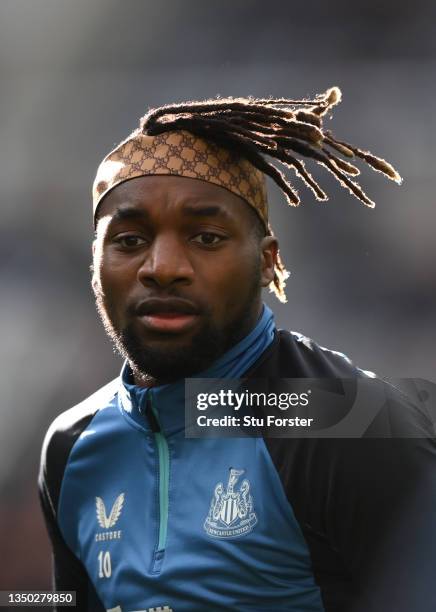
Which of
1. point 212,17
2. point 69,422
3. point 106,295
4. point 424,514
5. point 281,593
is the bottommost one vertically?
point 281,593

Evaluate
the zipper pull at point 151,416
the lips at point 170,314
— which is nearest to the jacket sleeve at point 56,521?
the zipper pull at point 151,416

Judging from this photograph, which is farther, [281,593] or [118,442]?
[118,442]

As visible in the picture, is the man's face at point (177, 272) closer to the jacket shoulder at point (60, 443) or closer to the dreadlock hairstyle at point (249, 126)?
Result: the dreadlock hairstyle at point (249, 126)

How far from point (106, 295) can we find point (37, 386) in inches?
135

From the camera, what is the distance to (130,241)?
2.07 m

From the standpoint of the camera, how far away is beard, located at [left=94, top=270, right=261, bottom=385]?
2.04 m

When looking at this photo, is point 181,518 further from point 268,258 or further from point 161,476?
point 268,258

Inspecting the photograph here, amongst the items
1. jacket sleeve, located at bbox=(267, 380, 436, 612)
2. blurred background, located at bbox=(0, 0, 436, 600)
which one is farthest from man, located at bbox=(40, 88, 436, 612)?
blurred background, located at bbox=(0, 0, 436, 600)

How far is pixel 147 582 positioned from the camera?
6.41 feet

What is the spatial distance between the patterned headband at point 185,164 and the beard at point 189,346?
22 centimetres

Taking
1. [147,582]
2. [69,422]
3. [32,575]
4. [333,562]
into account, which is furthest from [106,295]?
[32,575]

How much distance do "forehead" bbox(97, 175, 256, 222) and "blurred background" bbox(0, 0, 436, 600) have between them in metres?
3.25

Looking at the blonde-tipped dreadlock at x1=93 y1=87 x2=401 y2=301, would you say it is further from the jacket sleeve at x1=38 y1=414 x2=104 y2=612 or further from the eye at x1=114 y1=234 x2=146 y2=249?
the jacket sleeve at x1=38 y1=414 x2=104 y2=612

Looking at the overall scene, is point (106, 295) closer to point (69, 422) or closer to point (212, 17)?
point (69, 422)
